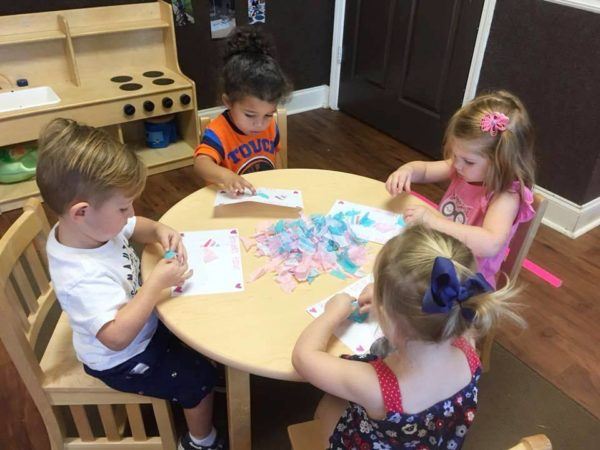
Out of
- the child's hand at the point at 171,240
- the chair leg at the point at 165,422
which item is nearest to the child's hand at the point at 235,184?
the child's hand at the point at 171,240

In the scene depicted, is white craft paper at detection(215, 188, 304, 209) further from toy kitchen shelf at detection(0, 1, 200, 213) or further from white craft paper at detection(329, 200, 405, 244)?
toy kitchen shelf at detection(0, 1, 200, 213)

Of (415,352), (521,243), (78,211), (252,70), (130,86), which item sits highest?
(252,70)

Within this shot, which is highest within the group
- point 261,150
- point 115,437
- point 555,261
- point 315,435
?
point 261,150

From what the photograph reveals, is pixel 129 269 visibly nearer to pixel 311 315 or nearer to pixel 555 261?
pixel 311 315

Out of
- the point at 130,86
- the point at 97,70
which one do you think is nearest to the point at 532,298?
the point at 130,86

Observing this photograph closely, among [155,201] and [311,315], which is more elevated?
[311,315]

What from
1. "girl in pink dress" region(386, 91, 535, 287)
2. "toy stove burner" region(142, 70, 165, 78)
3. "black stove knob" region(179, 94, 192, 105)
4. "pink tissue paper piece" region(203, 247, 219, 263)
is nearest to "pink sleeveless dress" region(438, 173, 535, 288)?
"girl in pink dress" region(386, 91, 535, 287)

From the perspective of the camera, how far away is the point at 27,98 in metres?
2.71

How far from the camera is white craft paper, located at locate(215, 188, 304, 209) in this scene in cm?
151

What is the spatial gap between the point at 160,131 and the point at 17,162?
0.83 meters

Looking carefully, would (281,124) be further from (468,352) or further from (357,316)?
(468,352)

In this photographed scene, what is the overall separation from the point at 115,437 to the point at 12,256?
0.58 m

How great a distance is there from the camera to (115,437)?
1.40 meters

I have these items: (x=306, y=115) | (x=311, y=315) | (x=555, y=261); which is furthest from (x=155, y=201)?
(x=555, y=261)
